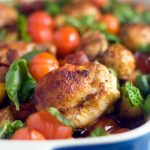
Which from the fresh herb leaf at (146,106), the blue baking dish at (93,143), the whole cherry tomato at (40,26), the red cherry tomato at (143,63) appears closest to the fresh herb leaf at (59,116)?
the blue baking dish at (93,143)

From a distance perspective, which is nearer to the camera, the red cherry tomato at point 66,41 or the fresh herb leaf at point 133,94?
the fresh herb leaf at point 133,94

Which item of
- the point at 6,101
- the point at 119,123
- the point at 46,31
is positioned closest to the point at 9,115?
the point at 6,101

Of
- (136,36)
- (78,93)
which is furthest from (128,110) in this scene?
(136,36)

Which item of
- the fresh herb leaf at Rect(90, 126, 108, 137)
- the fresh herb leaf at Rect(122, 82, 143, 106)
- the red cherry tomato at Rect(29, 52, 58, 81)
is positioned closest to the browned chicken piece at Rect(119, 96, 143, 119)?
the fresh herb leaf at Rect(122, 82, 143, 106)

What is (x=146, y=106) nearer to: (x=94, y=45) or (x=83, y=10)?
(x=94, y=45)

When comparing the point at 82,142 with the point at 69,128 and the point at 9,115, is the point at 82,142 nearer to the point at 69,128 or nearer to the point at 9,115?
the point at 69,128

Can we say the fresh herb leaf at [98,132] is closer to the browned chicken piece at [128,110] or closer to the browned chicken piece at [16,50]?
the browned chicken piece at [128,110]
